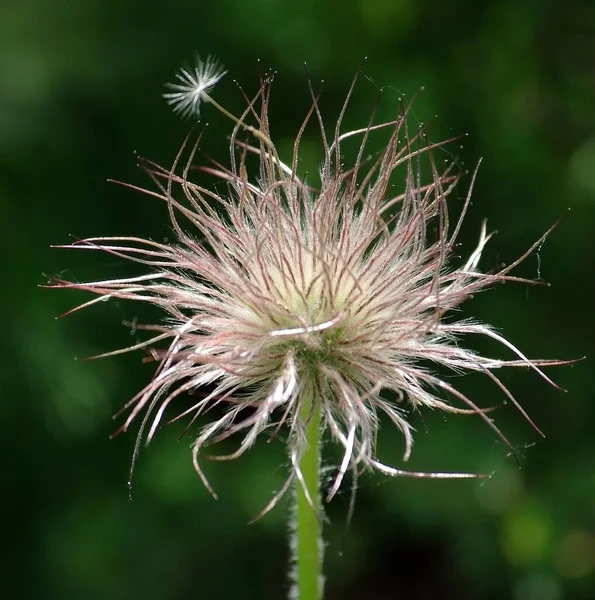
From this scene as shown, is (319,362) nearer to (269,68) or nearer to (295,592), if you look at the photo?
(295,592)

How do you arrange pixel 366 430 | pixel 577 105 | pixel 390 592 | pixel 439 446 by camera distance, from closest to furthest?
pixel 366 430, pixel 439 446, pixel 577 105, pixel 390 592

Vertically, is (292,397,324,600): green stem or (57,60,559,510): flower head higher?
(57,60,559,510): flower head

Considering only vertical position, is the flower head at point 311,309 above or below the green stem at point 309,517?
above

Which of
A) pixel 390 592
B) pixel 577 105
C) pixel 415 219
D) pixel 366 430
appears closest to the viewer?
pixel 366 430

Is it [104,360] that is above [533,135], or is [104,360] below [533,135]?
below

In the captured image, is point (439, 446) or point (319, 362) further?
point (439, 446)

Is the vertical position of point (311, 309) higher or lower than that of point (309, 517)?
higher

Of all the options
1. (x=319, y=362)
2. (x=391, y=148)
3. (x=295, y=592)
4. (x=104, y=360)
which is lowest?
(x=295, y=592)

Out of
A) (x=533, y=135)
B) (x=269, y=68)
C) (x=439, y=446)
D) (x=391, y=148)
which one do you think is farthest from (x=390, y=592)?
(x=391, y=148)
